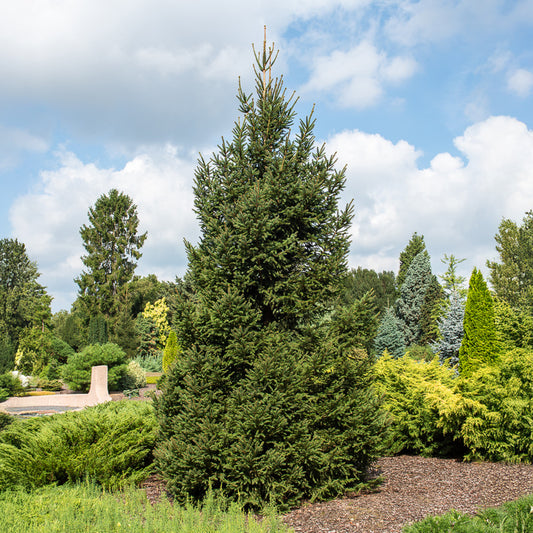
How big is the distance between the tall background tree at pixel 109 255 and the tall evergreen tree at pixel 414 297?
74.4 ft

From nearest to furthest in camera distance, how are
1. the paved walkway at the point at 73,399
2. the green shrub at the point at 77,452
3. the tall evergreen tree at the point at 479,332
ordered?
the green shrub at the point at 77,452
the tall evergreen tree at the point at 479,332
the paved walkway at the point at 73,399

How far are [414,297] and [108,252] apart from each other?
84.4 ft

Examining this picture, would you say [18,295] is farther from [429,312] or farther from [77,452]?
[77,452]

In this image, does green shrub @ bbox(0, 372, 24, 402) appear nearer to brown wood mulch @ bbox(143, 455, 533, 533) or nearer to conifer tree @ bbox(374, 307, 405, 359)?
brown wood mulch @ bbox(143, 455, 533, 533)

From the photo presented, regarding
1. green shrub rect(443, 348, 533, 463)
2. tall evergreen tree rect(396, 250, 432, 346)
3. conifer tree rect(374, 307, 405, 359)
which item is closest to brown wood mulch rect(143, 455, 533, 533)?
green shrub rect(443, 348, 533, 463)

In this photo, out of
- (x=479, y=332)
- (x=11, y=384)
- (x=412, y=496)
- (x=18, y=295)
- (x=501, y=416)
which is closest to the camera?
(x=412, y=496)

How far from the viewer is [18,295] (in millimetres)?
39844

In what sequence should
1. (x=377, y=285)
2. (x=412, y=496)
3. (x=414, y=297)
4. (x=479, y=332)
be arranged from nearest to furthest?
(x=412, y=496), (x=479, y=332), (x=414, y=297), (x=377, y=285)

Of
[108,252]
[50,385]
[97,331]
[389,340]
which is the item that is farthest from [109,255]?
[389,340]

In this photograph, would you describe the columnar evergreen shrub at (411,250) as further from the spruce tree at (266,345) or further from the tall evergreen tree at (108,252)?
the spruce tree at (266,345)

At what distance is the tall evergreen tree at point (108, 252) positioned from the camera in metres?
37.5

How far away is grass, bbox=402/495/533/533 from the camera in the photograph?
12.3 feet

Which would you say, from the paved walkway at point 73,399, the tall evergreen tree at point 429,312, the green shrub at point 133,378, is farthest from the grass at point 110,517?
the tall evergreen tree at point 429,312

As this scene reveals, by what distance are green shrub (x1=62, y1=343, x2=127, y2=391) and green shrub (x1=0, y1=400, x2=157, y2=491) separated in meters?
16.5
